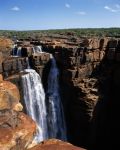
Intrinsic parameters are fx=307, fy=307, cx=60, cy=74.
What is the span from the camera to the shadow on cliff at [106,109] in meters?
47.6

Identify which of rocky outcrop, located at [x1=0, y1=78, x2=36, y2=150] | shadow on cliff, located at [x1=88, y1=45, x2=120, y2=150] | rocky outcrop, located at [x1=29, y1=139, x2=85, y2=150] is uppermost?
rocky outcrop, located at [x1=0, y1=78, x2=36, y2=150]

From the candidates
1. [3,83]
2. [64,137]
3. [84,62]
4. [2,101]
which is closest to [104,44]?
[84,62]

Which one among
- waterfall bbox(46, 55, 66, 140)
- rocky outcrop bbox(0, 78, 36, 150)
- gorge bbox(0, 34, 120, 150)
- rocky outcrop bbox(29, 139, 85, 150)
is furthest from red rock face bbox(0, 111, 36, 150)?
waterfall bbox(46, 55, 66, 140)

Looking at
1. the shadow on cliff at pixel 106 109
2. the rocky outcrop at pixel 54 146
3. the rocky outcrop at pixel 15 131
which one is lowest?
the shadow on cliff at pixel 106 109

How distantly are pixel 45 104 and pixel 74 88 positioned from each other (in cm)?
510

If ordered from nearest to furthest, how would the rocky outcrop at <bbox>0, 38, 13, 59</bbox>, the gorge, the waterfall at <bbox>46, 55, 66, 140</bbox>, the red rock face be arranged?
the red rock face, the gorge, the waterfall at <bbox>46, 55, 66, 140</bbox>, the rocky outcrop at <bbox>0, 38, 13, 59</bbox>

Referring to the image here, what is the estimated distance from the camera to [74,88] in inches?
1855

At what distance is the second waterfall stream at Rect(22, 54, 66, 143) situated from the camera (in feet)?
145

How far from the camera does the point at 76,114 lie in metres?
47.2

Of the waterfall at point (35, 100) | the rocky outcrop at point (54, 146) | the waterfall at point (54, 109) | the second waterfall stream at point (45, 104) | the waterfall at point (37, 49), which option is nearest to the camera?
the rocky outcrop at point (54, 146)

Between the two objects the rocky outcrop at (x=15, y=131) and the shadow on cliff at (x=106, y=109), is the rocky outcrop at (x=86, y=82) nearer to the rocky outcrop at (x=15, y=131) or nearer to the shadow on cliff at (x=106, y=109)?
the shadow on cliff at (x=106, y=109)

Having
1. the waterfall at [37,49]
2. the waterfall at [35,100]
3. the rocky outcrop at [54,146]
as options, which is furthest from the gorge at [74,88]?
the rocky outcrop at [54,146]

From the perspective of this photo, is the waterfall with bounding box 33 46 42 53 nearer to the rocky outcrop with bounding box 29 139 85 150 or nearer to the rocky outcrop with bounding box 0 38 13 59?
the rocky outcrop with bounding box 0 38 13 59

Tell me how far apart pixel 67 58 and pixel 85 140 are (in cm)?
1305
